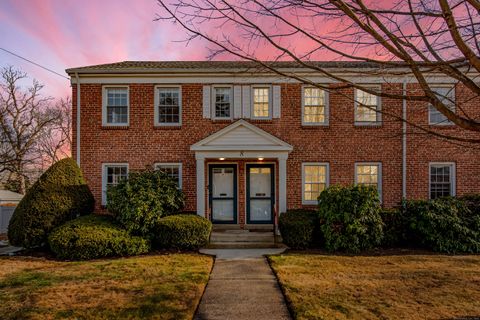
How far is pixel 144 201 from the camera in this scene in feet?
32.6

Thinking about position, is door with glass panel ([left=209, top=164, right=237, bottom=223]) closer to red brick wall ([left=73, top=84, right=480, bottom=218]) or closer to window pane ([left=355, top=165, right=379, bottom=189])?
red brick wall ([left=73, top=84, right=480, bottom=218])

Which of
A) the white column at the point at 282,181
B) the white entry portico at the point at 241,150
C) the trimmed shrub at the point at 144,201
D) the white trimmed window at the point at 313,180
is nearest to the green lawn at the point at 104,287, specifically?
the trimmed shrub at the point at 144,201

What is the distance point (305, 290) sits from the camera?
618 centimetres

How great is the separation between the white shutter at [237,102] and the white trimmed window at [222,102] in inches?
6.9

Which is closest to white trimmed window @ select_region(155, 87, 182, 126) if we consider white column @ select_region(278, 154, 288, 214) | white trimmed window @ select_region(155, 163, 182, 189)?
white trimmed window @ select_region(155, 163, 182, 189)

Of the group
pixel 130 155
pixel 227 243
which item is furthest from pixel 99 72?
pixel 227 243

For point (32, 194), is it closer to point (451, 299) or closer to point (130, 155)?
point (130, 155)

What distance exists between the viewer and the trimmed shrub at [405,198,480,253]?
9.52 metres

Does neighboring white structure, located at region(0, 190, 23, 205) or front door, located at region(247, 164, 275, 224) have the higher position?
front door, located at region(247, 164, 275, 224)

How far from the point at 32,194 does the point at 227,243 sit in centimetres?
604

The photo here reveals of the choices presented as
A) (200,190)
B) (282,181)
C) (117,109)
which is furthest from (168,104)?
(282,181)

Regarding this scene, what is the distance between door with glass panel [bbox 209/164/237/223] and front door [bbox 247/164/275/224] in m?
0.58

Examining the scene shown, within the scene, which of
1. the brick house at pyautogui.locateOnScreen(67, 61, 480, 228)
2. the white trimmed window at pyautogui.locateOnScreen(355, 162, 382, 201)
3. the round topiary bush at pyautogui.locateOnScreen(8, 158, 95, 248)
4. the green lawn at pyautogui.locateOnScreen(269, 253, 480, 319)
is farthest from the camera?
the white trimmed window at pyautogui.locateOnScreen(355, 162, 382, 201)

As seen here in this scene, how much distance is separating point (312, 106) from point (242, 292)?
8319mm
